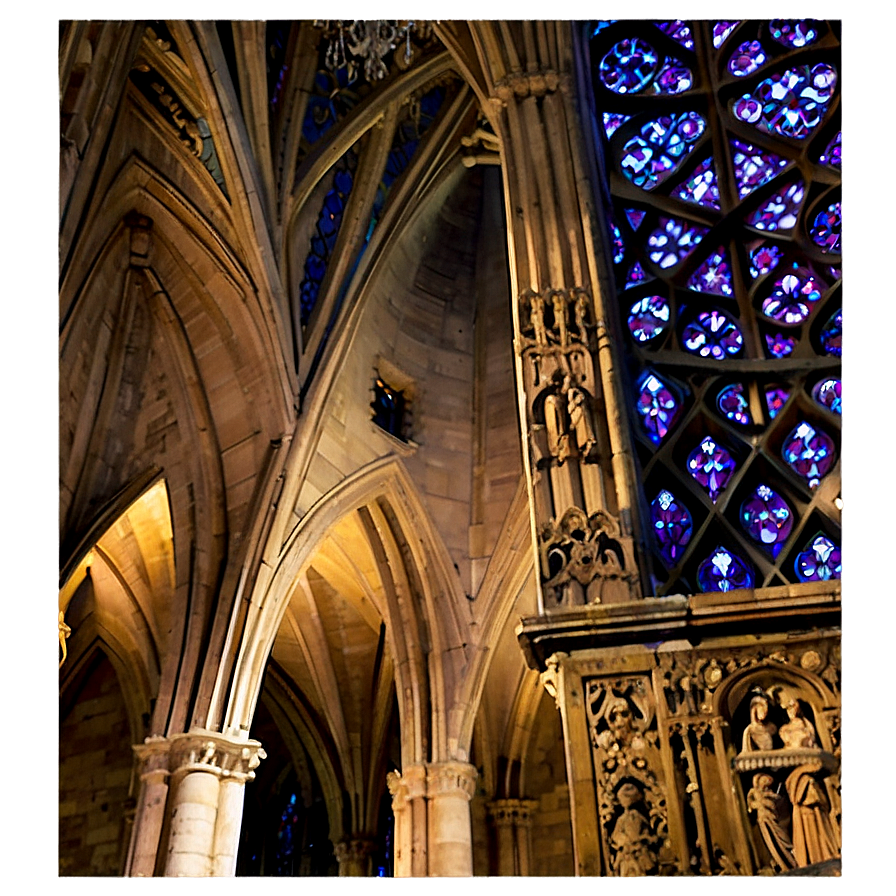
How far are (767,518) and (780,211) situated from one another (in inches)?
93.0

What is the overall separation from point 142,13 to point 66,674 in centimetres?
1492

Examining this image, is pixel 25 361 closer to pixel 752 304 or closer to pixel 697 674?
pixel 697 674

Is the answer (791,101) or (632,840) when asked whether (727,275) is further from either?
(632,840)

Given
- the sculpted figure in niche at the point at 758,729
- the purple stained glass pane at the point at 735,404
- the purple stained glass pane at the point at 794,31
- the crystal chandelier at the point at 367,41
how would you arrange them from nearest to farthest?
the sculpted figure in niche at the point at 758,729 < the purple stained glass pane at the point at 735,404 < the purple stained glass pane at the point at 794,31 < the crystal chandelier at the point at 367,41

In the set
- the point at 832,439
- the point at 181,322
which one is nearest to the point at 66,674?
the point at 181,322

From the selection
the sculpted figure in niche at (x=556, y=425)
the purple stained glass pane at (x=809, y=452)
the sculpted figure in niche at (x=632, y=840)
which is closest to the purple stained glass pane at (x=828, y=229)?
the purple stained glass pane at (x=809, y=452)

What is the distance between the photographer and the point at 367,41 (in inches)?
424

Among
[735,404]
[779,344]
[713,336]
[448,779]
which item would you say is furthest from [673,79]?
[448,779]

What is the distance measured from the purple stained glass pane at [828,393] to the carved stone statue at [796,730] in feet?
6.86

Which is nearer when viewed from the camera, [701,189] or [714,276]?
[714,276]

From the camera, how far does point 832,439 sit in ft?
20.4

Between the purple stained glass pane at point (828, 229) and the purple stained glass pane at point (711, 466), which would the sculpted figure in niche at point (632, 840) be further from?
the purple stained glass pane at point (828, 229)

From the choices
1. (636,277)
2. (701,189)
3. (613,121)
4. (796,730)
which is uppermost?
(613,121)

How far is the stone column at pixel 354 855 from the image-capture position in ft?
51.3
